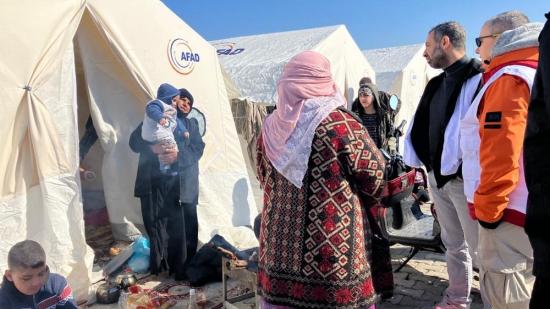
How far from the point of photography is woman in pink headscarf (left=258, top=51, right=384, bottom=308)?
75.6 inches

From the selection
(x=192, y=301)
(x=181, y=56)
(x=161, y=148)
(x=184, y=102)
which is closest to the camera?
(x=192, y=301)

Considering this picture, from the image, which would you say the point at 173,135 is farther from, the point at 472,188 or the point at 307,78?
the point at 472,188

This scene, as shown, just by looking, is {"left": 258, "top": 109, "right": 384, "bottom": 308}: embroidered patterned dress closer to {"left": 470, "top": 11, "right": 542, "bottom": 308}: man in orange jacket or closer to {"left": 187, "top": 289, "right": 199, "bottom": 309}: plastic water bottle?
{"left": 470, "top": 11, "right": 542, "bottom": 308}: man in orange jacket

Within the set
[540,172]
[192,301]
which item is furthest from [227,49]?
[540,172]

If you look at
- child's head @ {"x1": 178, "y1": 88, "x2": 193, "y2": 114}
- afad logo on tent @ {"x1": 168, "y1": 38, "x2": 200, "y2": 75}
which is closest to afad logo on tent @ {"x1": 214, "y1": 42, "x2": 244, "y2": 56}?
afad logo on tent @ {"x1": 168, "y1": 38, "x2": 200, "y2": 75}

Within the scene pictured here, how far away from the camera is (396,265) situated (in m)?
4.44

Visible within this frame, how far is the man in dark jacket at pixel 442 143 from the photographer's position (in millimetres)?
2803

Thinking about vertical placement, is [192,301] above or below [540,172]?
below

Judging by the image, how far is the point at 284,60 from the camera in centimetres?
908

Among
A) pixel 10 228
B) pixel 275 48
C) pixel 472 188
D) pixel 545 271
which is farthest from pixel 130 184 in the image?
pixel 275 48

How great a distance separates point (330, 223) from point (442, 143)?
133 centimetres

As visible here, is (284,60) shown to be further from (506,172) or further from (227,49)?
(506,172)

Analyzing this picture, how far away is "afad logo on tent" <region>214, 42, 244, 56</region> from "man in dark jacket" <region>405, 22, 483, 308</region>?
8.08 meters

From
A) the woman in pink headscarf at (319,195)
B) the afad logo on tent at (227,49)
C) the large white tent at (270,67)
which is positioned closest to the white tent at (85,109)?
the large white tent at (270,67)
